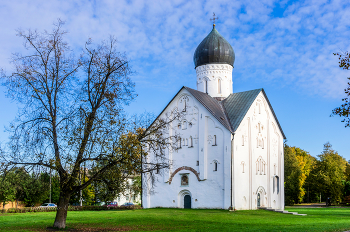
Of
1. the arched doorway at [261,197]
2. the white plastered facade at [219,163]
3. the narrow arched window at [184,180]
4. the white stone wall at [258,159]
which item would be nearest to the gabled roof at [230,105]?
the white plastered facade at [219,163]

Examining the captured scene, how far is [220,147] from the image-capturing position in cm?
3325

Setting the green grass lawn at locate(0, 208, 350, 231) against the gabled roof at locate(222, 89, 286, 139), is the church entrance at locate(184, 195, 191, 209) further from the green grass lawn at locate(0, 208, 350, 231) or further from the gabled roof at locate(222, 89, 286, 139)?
the green grass lawn at locate(0, 208, 350, 231)

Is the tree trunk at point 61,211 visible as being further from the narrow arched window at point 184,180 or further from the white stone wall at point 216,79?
the white stone wall at point 216,79

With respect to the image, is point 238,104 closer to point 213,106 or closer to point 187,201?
point 213,106

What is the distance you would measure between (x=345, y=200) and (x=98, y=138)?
53065 millimetres

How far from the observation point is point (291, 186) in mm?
56438

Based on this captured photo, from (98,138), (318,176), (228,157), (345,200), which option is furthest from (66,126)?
(345,200)

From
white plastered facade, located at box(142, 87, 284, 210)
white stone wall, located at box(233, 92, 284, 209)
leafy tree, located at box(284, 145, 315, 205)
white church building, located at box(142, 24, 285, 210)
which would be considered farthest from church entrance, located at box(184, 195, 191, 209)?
leafy tree, located at box(284, 145, 315, 205)

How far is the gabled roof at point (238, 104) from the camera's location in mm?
34875

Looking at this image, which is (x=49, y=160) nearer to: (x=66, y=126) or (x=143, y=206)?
(x=66, y=126)

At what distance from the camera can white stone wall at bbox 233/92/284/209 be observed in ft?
109

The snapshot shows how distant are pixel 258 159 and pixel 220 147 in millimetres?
5628

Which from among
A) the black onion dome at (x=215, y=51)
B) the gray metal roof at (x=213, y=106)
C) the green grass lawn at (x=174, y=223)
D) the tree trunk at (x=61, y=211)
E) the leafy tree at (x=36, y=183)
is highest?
the black onion dome at (x=215, y=51)

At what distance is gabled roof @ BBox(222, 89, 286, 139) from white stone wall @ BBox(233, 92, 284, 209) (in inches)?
21.6
